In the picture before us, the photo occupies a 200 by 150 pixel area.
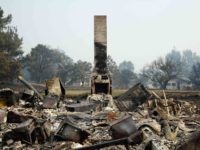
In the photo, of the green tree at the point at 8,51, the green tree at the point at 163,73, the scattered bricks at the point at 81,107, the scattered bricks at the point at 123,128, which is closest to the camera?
the scattered bricks at the point at 123,128

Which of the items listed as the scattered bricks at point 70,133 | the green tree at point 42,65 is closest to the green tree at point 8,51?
the green tree at point 42,65

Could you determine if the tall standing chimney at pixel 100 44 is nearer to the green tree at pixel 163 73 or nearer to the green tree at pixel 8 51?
the green tree at pixel 8 51

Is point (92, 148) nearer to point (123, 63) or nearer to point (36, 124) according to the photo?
point (36, 124)

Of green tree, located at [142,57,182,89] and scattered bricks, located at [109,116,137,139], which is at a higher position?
green tree, located at [142,57,182,89]

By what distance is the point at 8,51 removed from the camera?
48719 mm

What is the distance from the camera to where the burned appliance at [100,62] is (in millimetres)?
25594

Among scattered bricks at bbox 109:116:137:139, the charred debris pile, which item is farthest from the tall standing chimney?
scattered bricks at bbox 109:116:137:139

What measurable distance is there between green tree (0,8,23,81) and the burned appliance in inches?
640

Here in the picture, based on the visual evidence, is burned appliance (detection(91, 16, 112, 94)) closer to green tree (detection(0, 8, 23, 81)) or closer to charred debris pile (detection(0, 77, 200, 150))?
charred debris pile (detection(0, 77, 200, 150))

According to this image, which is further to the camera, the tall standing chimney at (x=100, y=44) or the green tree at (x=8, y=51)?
the green tree at (x=8, y=51)

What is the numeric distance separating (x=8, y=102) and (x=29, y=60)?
131ft

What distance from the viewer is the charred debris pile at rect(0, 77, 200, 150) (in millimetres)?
10750

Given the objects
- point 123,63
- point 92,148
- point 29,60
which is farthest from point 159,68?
point 123,63

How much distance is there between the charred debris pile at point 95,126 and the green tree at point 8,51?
2157 centimetres
